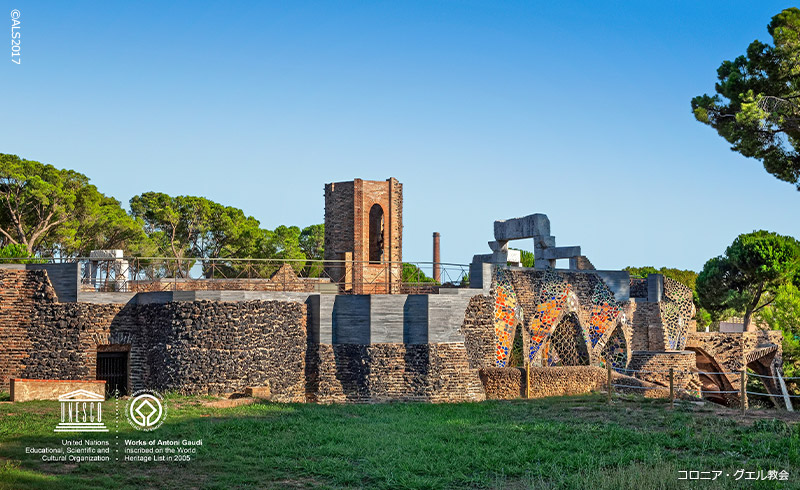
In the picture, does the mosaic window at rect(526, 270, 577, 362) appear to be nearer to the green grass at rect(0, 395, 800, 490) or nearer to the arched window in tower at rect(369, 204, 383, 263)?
the arched window in tower at rect(369, 204, 383, 263)

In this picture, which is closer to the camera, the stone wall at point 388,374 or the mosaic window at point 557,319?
the stone wall at point 388,374

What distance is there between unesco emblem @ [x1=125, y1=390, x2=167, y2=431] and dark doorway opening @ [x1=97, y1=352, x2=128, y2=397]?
12.4 ft

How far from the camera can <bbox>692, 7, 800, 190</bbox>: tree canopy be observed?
18.2 metres

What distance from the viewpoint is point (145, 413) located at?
15422 mm

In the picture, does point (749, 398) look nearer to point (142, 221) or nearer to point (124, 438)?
point (124, 438)

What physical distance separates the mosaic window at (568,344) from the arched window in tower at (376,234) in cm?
721

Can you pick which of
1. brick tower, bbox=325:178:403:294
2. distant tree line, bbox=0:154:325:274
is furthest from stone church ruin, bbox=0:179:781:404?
distant tree line, bbox=0:154:325:274

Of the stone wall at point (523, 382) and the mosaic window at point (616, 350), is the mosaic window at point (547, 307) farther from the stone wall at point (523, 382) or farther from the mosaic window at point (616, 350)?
the stone wall at point (523, 382)

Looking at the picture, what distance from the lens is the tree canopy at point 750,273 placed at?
40531mm

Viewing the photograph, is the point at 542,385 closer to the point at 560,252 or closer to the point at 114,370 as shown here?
the point at 560,252

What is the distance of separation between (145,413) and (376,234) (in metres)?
14.7

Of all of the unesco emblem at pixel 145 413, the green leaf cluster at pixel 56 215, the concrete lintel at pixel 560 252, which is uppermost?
the green leaf cluster at pixel 56 215

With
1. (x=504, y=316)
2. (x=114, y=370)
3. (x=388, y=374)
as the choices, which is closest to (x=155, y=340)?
(x=114, y=370)

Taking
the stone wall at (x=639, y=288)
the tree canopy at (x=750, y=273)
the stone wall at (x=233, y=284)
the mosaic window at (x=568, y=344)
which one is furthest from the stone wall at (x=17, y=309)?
the tree canopy at (x=750, y=273)
